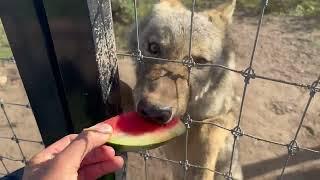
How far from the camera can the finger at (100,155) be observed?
5.41ft

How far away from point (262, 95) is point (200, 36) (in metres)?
2.07

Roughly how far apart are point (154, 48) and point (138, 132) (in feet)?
2.89

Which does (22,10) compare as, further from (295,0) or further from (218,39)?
(295,0)

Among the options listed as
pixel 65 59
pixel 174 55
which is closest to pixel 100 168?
pixel 65 59

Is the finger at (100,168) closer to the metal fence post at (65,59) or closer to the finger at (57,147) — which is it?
the finger at (57,147)

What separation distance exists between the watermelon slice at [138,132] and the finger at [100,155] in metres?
0.05

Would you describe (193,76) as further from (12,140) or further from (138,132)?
(12,140)

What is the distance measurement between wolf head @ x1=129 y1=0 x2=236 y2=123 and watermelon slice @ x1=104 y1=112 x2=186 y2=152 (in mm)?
72

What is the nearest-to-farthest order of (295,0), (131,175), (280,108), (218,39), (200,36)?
(200,36) < (218,39) < (131,175) < (280,108) < (295,0)

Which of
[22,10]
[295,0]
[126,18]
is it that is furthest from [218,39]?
[295,0]

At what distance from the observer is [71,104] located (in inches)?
78.1

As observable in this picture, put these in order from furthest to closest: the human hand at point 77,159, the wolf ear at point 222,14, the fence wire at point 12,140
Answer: the wolf ear at point 222,14 → the fence wire at point 12,140 → the human hand at point 77,159

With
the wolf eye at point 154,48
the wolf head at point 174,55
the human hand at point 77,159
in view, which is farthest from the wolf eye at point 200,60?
the human hand at point 77,159

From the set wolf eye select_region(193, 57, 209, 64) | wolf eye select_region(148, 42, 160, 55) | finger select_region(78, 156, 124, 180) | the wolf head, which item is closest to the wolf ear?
the wolf head
